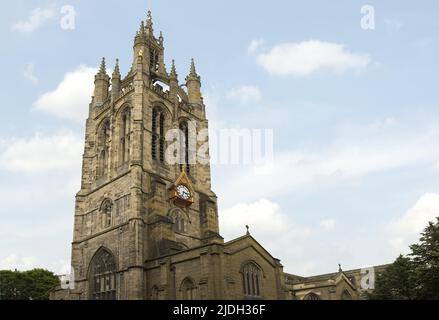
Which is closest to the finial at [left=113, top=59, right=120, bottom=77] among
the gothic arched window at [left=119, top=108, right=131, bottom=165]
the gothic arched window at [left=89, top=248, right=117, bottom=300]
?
the gothic arched window at [left=119, top=108, right=131, bottom=165]

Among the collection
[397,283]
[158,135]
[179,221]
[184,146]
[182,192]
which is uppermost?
[158,135]

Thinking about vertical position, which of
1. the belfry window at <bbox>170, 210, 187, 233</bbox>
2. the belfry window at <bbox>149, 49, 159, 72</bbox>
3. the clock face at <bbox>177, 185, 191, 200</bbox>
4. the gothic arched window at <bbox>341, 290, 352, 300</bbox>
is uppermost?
the belfry window at <bbox>149, 49, 159, 72</bbox>

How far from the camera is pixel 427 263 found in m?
33.5

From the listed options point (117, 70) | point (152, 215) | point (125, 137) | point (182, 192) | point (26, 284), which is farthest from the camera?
point (26, 284)

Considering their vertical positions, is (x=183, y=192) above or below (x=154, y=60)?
below

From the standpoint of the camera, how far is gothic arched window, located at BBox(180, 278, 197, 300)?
109 ft

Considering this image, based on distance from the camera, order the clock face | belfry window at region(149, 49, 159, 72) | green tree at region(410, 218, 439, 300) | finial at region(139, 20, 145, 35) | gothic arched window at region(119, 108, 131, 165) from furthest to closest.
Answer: belfry window at region(149, 49, 159, 72)
finial at region(139, 20, 145, 35)
gothic arched window at region(119, 108, 131, 165)
the clock face
green tree at region(410, 218, 439, 300)

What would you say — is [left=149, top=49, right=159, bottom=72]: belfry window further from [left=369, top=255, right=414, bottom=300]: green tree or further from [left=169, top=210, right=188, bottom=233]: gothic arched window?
[left=369, top=255, right=414, bottom=300]: green tree

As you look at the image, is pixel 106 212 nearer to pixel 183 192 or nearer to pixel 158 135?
pixel 183 192

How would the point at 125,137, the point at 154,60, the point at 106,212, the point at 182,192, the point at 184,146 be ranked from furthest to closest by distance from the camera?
1. the point at 154,60
2. the point at 184,146
3. the point at 125,137
4. the point at 182,192
5. the point at 106,212

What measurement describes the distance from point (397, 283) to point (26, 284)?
46.9 metres

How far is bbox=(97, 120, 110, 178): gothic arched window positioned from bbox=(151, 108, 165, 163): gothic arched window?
585 cm

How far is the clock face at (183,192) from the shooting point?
143ft

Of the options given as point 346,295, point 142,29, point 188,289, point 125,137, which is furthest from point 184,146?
point 346,295
